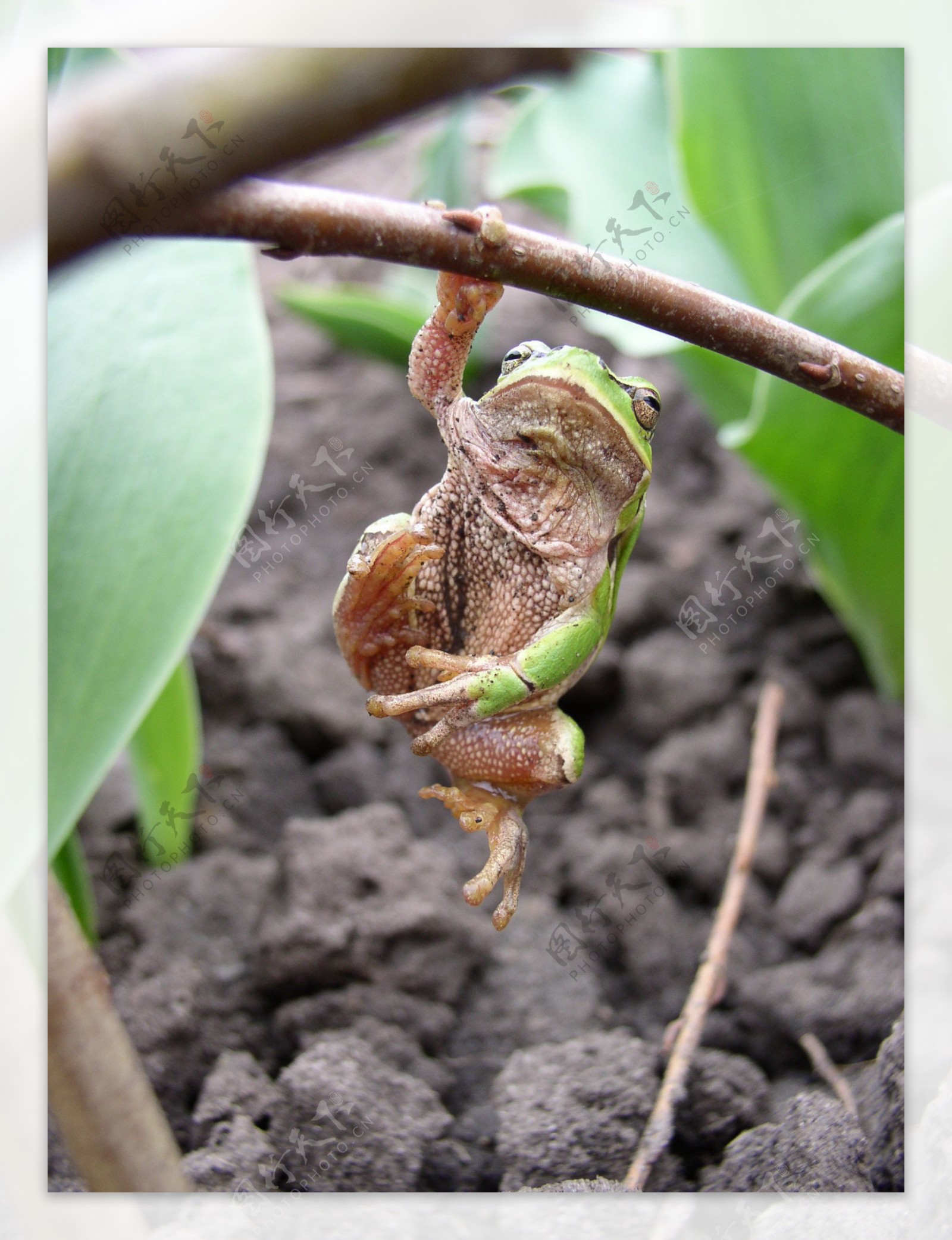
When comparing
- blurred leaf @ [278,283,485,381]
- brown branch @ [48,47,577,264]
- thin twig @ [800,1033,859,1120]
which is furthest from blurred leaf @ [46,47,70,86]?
thin twig @ [800,1033,859,1120]

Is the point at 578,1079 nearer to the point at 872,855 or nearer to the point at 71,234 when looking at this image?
the point at 872,855

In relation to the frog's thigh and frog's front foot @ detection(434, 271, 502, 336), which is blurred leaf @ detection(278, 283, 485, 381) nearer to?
frog's front foot @ detection(434, 271, 502, 336)

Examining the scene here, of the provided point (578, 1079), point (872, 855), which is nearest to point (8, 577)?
point (578, 1079)

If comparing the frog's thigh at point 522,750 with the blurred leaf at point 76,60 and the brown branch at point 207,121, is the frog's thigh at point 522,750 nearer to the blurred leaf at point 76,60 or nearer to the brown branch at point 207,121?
the brown branch at point 207,121

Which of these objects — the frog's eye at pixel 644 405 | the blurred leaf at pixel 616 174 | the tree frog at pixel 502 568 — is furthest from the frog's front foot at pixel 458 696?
the blurred leaf at pixel 616 174

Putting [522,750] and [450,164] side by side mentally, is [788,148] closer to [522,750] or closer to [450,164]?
[450,164]

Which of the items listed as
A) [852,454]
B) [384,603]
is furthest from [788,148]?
[384,603]
